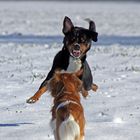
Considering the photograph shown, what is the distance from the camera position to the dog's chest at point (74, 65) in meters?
8.43

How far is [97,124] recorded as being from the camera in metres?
8.44

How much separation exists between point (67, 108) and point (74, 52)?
2120 millimetres

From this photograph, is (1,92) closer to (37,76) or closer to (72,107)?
(37,76)

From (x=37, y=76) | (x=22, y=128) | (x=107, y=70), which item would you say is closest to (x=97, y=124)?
(x=22, y=128)

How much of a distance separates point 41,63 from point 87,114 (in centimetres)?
721

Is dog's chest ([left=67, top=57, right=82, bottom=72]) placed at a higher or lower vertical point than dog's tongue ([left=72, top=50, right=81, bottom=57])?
lower

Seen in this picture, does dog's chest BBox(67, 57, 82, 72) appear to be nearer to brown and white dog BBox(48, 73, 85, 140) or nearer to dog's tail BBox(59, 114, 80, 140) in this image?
brown and white dog BBox(48, 73, 85, 140)

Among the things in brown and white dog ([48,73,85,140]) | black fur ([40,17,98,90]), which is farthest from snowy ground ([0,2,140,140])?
brown and white dog ([48,73,85,140])

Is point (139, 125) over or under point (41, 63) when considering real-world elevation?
over

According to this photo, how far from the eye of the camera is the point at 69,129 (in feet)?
19.7

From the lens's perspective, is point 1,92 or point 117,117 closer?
point 117,117

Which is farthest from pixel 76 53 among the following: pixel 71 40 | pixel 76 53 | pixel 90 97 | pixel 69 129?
pixel 90 97

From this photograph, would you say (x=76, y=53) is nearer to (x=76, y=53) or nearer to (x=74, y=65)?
(x=76, y=53)

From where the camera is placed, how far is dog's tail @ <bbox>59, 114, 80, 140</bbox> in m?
6.02
